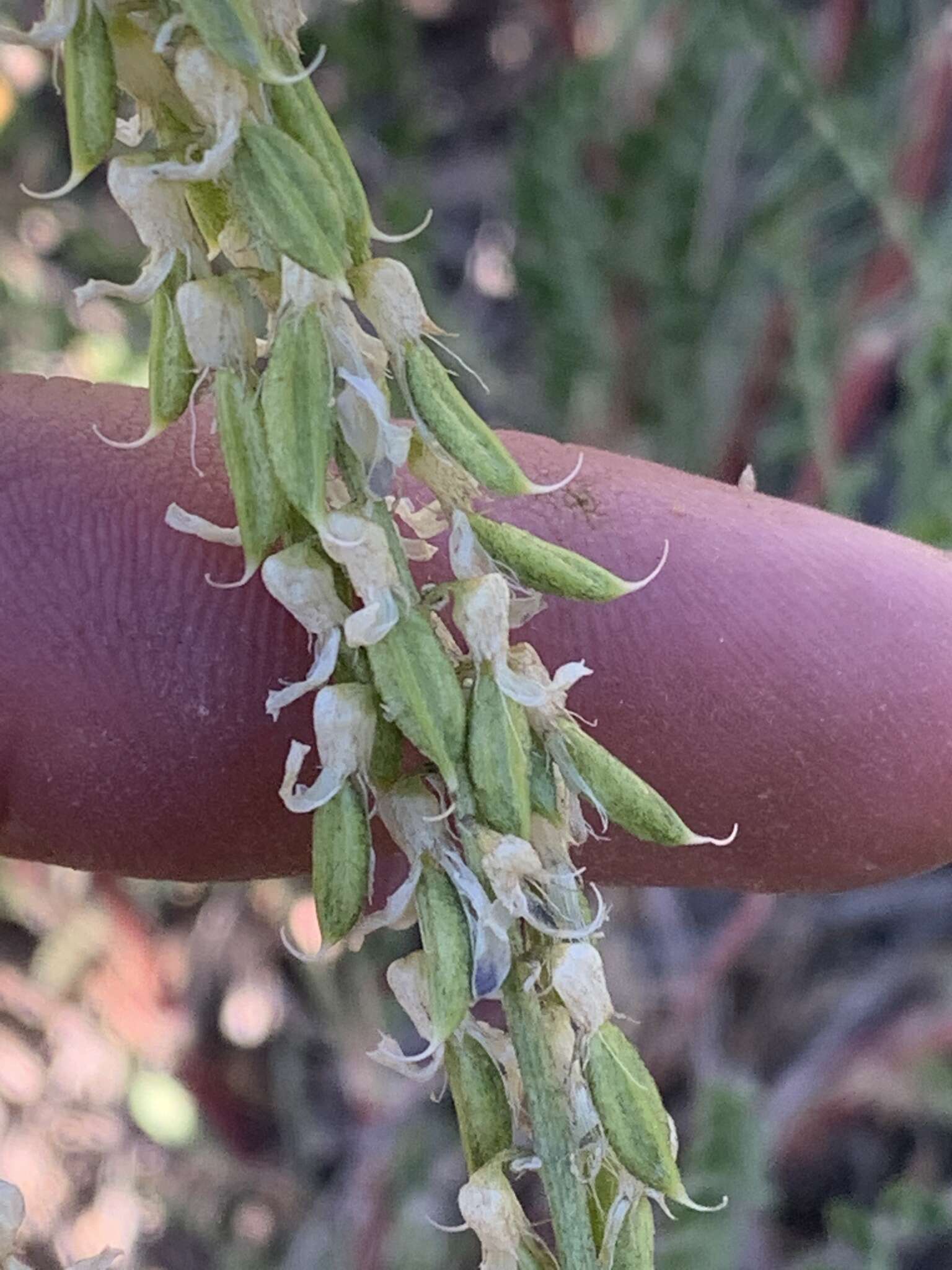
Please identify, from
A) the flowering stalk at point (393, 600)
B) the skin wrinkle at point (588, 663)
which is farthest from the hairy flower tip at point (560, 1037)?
the skin wrinkle at point (588, 663)

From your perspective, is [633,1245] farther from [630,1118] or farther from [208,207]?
[208,207]

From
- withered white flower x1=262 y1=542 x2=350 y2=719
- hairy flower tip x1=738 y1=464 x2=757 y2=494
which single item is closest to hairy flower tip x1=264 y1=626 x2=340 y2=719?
withered white flower x1=262 y1=542 x2=350 y2=719

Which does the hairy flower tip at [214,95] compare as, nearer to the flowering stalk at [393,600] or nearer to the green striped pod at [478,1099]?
the flowering stalk at [393,600]

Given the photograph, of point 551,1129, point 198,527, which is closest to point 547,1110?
point 551,1129

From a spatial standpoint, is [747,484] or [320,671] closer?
[320,671]

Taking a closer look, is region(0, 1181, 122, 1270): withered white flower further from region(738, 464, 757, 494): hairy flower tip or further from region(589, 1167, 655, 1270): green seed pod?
region(738, 464, 757, 494): hairy flower tip
